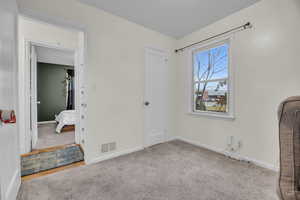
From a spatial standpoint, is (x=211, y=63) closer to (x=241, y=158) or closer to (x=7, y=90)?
(x=241, y=158)

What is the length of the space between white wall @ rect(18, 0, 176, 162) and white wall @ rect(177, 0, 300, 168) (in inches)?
63.3

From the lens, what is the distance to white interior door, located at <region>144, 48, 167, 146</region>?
9.41ft

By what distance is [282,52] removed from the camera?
184cm

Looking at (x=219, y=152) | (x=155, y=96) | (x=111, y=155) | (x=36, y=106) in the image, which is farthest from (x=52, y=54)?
(x=219, y=152)

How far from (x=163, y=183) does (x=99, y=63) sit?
2.01 meters

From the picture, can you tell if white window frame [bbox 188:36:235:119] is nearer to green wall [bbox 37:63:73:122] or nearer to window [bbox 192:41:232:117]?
window [bbox 192:41:232:117]

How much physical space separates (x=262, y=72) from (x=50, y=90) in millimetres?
7002

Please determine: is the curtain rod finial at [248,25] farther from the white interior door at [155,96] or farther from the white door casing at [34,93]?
the white door casing at [34,93]

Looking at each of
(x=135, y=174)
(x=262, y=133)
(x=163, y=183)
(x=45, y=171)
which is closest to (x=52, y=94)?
(x=45, y=171)

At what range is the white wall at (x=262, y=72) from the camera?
1790mm

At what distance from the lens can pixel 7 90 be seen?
49.7 inches

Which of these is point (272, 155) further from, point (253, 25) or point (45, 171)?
point (45, 171)

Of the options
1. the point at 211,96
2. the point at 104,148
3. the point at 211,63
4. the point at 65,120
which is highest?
the point at 211,63

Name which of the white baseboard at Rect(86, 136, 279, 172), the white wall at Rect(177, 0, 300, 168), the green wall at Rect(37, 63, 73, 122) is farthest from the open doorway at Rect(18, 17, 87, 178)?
the green wall at Rect(37, 63, 73, 122)
